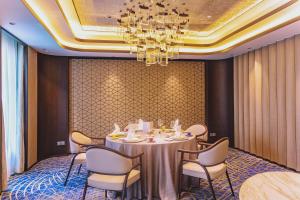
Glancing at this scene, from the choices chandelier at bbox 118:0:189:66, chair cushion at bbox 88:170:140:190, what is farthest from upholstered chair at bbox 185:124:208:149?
chair cushion at bbox 88:170:140:190

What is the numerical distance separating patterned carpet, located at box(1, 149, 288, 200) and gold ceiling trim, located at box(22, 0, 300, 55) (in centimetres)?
254

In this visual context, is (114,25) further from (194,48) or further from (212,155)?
(212,155)

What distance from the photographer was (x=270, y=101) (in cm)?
507

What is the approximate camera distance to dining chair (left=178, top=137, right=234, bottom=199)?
315cm

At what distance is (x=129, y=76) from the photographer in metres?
6.34

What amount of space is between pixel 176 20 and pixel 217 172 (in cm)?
256

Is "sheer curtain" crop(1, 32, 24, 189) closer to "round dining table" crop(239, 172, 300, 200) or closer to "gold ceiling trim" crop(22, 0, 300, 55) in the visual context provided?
"gold ceiling trim" crop(22, 0, 300, 55)

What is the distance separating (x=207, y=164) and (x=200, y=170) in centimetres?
14

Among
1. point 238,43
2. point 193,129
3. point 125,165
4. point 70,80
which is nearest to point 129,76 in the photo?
point 70,80

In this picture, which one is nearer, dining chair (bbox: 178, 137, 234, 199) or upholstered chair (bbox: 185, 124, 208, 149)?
dining chair (bbox: 178, 137, 234, 199)

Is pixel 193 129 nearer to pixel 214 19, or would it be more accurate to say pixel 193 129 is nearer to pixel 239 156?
pixel 239 156

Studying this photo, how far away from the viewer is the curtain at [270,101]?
4.50 metres

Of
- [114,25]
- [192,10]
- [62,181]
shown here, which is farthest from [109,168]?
[114,25]

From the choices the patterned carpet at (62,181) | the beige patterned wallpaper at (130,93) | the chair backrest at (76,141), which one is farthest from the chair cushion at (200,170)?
the beige patterned wallpaper at (130,93)
